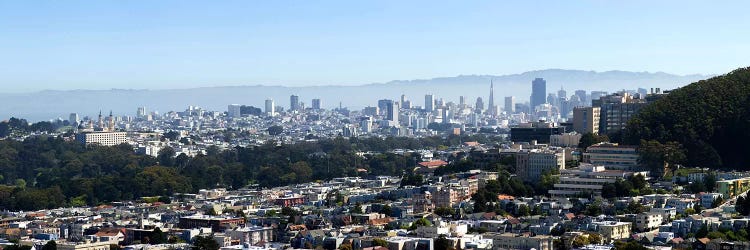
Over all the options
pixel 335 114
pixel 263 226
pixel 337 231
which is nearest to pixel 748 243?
pixel 337 231

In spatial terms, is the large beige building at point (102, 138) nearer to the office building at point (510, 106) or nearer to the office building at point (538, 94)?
the office building at point (538, 94)

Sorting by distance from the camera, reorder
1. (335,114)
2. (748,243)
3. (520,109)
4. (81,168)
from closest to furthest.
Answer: (748,243) → (81,168) → (335,114) → (520,109)

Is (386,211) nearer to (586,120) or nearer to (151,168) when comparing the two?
(151,168)

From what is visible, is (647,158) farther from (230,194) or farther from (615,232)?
(230,194)

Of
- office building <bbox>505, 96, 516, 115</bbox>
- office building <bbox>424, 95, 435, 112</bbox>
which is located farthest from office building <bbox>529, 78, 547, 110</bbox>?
office building <bbox>424, 95, 435, 112</bbox>

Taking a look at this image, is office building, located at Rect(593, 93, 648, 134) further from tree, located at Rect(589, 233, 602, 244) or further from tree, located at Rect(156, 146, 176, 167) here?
tree, located at Rect(589, 233, 602, 244)

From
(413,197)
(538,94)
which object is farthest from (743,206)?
(538,94)
